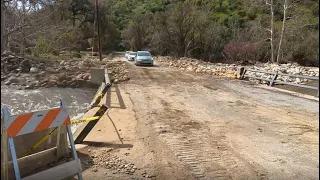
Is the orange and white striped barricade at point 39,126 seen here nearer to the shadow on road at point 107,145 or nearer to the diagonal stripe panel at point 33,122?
the diagonal stripe panel at point 33,122

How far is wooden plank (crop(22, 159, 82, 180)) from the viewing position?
451 centimetres

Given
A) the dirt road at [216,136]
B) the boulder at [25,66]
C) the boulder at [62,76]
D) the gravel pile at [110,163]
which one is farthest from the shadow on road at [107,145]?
the boulder at [25,66]

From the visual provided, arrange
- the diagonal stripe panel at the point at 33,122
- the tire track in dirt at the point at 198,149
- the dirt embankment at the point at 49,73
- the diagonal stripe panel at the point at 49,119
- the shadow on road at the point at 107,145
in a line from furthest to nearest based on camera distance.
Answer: the dirt embankment at the point at 49,73, the shadow on road at the point at 107,145, the tire track in dirt at the point at 198,149, the diagonal stripe panel at the point at 49,119, the diagonal stripe panel at the point at 33,122

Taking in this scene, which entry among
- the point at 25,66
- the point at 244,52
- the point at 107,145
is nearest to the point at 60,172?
the point at 107,145

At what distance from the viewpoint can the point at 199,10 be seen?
43.9 meters

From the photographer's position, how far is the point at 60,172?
472cm

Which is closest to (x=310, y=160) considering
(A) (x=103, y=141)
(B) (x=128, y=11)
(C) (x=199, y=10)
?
(A) (x=103, y=141)

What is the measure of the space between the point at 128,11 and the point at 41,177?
279 feet

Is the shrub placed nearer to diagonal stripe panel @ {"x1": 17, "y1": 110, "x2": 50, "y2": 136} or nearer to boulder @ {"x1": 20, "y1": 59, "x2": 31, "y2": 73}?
boulder @ {"x1": 20, "y1": 59, "x2": 31, "y2": 73}

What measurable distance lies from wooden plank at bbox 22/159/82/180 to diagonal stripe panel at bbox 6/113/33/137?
65cm

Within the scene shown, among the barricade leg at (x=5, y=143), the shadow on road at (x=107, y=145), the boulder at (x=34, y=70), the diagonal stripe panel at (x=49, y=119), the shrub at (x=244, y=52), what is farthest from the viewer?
the shrub at (x=244, y=52)

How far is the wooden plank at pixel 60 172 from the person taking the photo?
4.51m

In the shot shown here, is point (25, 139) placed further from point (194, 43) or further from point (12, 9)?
point (194, 43)

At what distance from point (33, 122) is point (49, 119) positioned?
26 cm
